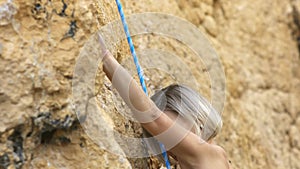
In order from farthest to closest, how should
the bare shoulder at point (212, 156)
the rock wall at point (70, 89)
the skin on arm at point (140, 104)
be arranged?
the bare shoulder at point (212, 156) < the skin on arm at point (140, 104) < the rock wall at point (70, 89)

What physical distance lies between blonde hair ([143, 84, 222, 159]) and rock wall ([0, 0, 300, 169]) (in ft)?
0.51

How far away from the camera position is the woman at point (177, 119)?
184 cm

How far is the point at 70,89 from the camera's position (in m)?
1.69

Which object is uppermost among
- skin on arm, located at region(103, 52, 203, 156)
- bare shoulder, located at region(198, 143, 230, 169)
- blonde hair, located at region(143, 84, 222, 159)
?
skin on arm, located at region(103, 52, 203, 156)

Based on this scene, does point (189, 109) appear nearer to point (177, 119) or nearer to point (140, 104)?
point (177, 119)

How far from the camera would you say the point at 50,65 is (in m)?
1.67

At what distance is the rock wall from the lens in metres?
1.61

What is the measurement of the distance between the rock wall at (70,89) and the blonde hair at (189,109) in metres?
0.15

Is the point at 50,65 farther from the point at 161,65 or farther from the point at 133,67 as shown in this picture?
the point at 161,65

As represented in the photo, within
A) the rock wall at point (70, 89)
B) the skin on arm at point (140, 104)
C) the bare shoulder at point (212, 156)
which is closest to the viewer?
the rock wall at point (70, 89)

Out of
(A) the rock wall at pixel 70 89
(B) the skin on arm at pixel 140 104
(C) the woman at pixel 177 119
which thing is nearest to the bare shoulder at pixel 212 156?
(C) the woman at pixel 177 119

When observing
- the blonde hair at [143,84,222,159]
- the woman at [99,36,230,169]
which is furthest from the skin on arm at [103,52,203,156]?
the blonde hair at [143,84,222,159]

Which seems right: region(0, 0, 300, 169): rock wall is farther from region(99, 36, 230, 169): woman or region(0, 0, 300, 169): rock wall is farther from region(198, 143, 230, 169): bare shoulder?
region(198, 143, 230, 169): bare shoulder

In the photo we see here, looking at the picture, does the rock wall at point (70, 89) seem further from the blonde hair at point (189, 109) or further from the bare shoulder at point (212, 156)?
the bare shoulder at point (212, 156)
